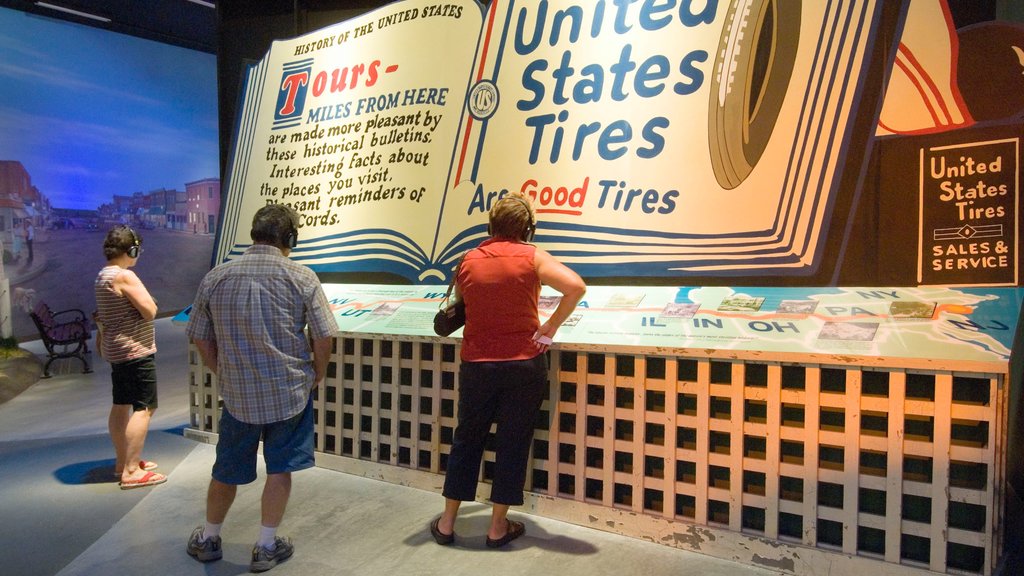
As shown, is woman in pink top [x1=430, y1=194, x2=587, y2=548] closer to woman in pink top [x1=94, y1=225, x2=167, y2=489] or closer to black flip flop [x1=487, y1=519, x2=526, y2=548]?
black flip flop [x1=487, y1=519, x2=526, y2=548]

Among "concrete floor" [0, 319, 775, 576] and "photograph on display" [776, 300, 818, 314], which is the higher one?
"photograph on display" [776, 300, 818, 314]

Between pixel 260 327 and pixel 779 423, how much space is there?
1.96m

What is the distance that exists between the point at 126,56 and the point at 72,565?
425 inches

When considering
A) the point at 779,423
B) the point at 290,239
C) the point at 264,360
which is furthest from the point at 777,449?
the point at 290,239

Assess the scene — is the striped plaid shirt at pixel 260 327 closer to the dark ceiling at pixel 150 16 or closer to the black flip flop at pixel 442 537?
the black flip flop at pixel 442 537

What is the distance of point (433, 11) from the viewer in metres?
3.95

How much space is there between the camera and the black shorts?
3359 mm

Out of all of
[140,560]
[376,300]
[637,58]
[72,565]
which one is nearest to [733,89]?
[637,58]

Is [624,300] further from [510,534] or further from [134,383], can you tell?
[134,383]

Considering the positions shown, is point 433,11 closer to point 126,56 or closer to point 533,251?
point 533,251

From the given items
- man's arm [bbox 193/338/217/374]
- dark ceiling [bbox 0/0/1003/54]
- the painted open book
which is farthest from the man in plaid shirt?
dark ceiling [bbox 0/0/1003/54]

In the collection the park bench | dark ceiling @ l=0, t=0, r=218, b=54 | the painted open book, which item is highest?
dark ceiling @ l=0, t=0, r=218, b=54

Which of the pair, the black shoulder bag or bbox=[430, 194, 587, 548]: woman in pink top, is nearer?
bbox=[430, 194, 587, 548]: woman in pink top

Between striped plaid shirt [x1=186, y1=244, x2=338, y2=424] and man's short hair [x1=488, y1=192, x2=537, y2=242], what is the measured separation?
769 mm
